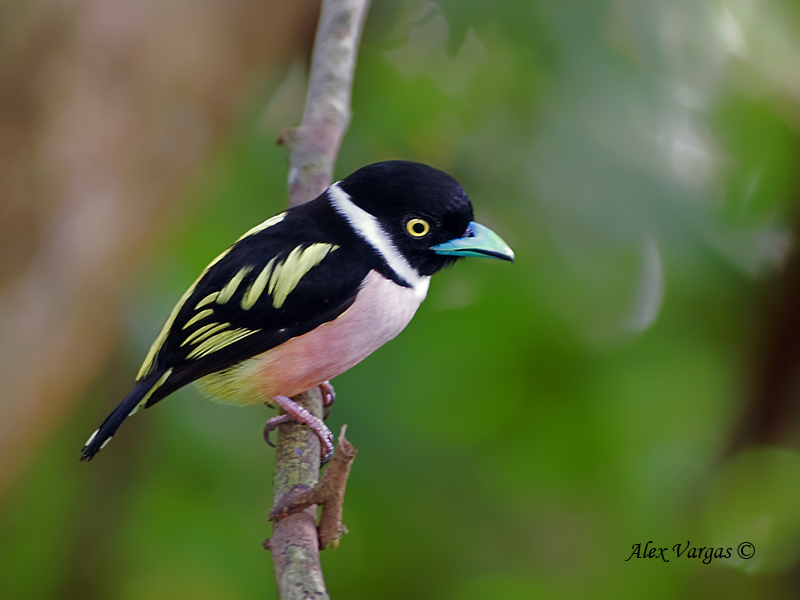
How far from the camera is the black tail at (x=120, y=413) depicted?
190 cm

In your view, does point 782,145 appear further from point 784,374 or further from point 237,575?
point 237,575

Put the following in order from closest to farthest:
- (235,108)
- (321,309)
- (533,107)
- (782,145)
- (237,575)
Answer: (321,309) < (237,575) < (782,145) < (533,107) < (235,108)

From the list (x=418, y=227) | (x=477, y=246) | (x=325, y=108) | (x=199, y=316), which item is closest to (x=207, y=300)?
(x=199, y=316)

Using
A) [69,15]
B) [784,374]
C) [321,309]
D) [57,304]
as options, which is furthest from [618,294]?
[69,15]

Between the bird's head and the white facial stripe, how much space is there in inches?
0.5

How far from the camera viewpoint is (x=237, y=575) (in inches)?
110

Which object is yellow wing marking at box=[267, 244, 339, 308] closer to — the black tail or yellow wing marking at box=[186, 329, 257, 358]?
yellow wing marking at box=[186, 329, 257, 358]

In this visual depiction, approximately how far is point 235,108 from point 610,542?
2516mm

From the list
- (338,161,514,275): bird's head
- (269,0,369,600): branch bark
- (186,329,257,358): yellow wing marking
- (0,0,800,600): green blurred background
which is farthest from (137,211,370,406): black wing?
(0,0,800,600): green blurred background

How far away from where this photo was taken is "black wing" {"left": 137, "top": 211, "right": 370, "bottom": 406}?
2039 millimetres

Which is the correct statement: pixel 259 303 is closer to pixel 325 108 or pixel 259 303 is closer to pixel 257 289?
pixel 257 289

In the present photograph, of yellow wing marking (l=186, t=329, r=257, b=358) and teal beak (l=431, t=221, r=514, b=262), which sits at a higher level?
teal beak (l=431, t=221, r=514, b=262)

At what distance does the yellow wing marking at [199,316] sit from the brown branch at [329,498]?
53 cm

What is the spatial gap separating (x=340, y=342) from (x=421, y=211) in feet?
1.37
